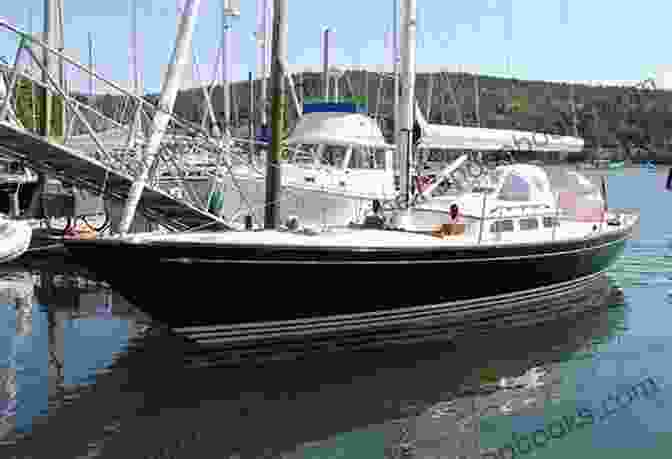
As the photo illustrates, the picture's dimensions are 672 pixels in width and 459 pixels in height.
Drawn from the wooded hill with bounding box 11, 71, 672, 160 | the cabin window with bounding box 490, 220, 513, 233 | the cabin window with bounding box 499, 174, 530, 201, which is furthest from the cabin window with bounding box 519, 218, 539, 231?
the wooded hill with bounding box 11, 71, 672, 160

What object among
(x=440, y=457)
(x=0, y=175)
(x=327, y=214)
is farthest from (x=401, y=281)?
(x=0, y=175)

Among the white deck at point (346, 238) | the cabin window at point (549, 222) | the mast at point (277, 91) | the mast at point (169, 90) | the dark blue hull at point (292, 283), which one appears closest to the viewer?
the dark blue hull at point (292, 283)

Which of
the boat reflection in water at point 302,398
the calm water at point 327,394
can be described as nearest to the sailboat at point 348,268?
the calm water at point 327,394

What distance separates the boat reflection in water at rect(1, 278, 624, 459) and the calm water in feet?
0.09

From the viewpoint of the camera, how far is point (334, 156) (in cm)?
2756

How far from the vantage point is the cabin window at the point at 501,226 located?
14.8m

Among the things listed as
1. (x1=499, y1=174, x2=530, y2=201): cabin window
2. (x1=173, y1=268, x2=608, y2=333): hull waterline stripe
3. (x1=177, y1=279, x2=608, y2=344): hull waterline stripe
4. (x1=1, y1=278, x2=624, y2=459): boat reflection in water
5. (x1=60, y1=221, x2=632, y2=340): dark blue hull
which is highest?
(x1=499, y1=174, x2=530, y2=201): cabin window

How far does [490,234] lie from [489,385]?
392 centimetres

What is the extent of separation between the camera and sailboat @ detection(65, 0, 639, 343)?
1167 centimetres

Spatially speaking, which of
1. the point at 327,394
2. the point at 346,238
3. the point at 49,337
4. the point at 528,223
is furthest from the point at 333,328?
the point at 528,223

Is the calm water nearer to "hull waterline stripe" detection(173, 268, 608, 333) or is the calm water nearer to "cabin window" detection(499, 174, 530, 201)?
"hull waterline stripe" detection(173, 268, 608, 333)

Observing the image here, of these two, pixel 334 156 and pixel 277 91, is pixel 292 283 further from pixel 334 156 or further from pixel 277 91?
pixel 334 156

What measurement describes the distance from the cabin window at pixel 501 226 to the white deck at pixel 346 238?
12 cm

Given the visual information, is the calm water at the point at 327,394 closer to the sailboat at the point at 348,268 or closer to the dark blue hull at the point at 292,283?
the dark blue hull at the point at 292,283
